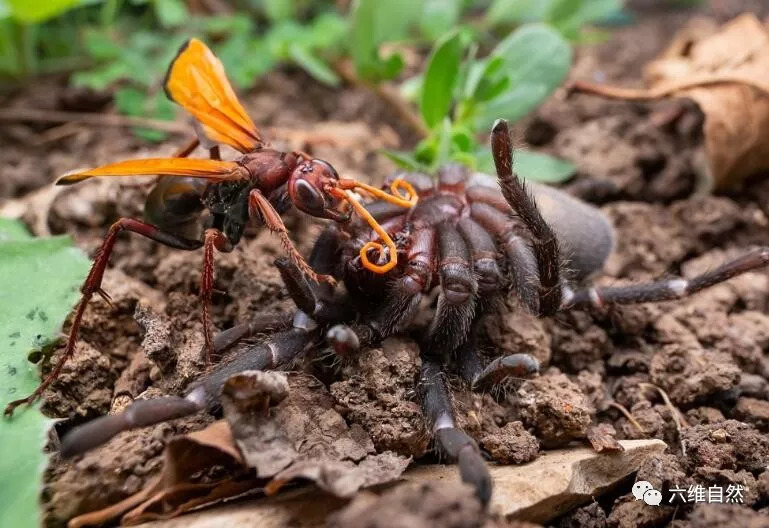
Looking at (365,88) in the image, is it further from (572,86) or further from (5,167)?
(5,167)

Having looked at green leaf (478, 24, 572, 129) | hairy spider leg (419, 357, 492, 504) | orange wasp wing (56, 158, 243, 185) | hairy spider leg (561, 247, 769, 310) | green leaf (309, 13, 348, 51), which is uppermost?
green leaf (309, 13, 348, 51)

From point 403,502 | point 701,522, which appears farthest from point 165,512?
point 701,522

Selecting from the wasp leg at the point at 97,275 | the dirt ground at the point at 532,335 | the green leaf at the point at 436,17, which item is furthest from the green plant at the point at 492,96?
the wasp leg at the point at 97,275

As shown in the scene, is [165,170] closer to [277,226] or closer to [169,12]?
[277,226]

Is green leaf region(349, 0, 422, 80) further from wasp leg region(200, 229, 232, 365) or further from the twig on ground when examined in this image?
the twig on ground

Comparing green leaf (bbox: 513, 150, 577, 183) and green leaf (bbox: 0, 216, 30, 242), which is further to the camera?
green leaf (bbox: 513, 150, 577, 183)

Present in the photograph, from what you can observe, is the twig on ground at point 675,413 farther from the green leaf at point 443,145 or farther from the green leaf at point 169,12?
the green leaf at point 169,12

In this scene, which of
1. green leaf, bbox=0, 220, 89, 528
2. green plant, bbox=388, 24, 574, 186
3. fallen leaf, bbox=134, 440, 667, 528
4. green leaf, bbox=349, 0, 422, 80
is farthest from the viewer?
green leaf, bbox=349, 0, 422, 80

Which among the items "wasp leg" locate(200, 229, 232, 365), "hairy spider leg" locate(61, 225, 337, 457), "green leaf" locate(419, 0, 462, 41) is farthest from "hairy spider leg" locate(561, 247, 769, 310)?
"green leaf" locate(419, 0, 462, 41)

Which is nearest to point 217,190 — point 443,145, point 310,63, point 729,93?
point 443,145
